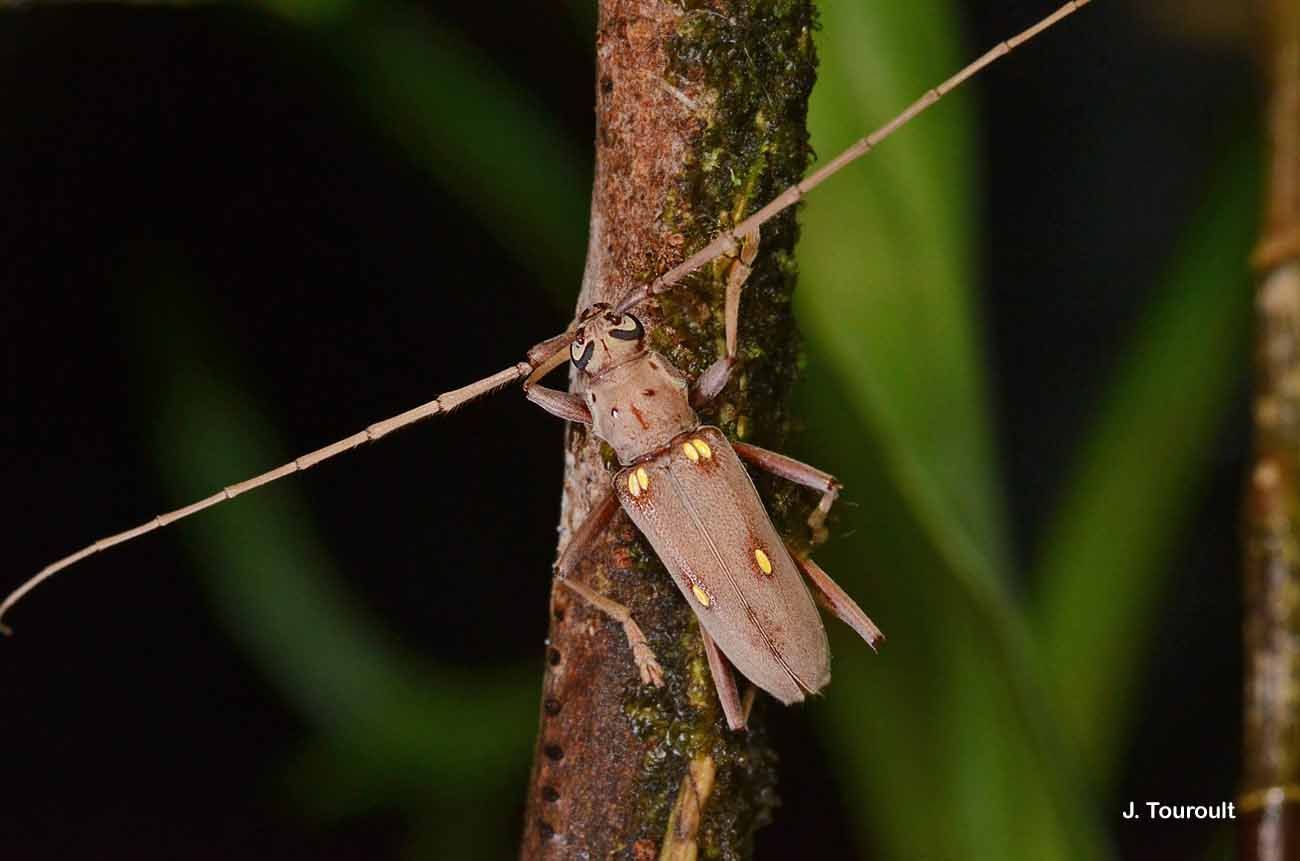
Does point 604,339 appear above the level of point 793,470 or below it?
above

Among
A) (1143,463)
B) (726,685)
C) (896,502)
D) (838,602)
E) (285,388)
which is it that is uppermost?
(285,388)

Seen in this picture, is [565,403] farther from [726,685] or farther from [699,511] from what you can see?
[726,685]

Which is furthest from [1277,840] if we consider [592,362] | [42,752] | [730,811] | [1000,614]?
[42,752]

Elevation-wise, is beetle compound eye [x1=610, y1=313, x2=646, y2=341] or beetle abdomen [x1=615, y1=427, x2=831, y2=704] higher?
beetle compound eye [x1=610, y1=313, x2=646, y2=341]

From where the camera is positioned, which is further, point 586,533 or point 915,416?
point 915,416

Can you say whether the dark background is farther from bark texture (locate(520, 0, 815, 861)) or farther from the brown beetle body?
bark texture (locate(520, 0, 815, 861))
